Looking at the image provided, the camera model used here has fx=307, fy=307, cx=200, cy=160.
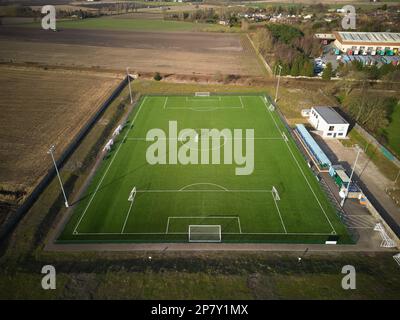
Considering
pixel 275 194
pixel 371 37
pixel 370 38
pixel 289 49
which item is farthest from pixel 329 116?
pixel 371 37

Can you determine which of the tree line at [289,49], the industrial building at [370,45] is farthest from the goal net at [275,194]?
the industrial building at [370,45]

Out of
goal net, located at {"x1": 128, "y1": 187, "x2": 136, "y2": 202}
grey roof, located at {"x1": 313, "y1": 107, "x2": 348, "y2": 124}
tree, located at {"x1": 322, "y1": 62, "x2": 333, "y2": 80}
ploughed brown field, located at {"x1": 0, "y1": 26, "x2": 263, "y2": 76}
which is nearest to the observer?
goal net, located at {"x1": 128, "y1": 187, "x2": 136, "y2": 202}

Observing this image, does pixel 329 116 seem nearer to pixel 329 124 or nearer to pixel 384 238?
pixel 329 124

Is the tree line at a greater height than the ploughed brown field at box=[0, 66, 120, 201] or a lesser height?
greater

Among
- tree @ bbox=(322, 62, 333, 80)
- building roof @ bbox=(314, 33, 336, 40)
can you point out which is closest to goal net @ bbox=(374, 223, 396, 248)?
tree @ bbox=(322, 62, 333, 80)

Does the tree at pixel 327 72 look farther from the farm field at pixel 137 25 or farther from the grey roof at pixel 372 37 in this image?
the farm field at pixel 137 25

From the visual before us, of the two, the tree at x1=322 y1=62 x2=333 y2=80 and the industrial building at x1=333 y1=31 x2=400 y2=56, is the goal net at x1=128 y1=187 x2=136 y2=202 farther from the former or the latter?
the industrial building at x1=333 y1=31 x2=400 y2=56
